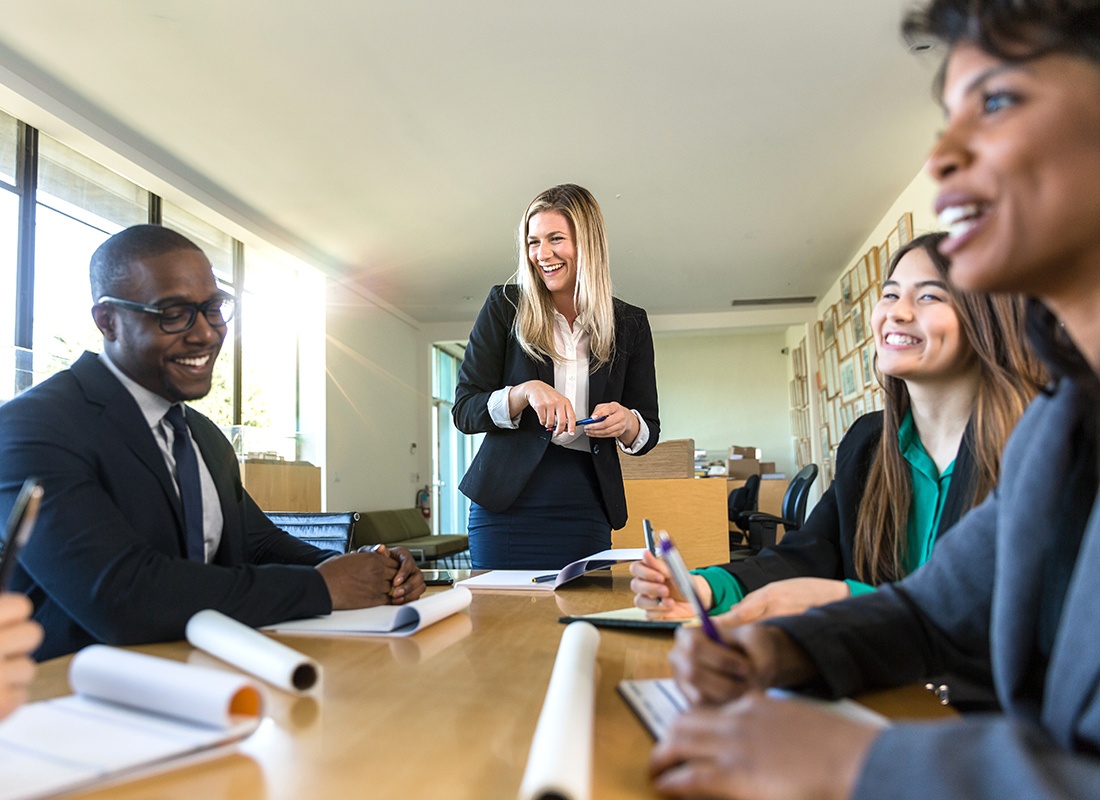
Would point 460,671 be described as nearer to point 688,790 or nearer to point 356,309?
point 688,790

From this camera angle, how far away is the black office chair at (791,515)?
18.8 ft

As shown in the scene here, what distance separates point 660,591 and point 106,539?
0.77 metres

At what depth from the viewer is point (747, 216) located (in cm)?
723

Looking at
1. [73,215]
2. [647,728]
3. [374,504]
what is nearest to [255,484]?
[73,215]

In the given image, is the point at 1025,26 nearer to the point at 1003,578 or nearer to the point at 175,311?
the point at 1003,578

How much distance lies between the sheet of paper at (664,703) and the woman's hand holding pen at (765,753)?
119mm

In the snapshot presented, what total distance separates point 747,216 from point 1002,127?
22.6ft

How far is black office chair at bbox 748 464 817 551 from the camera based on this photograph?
18.8 ft

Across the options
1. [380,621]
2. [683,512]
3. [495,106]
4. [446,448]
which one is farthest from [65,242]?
[446,448]

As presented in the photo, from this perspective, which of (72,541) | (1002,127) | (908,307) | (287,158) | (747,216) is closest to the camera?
(1002,127)

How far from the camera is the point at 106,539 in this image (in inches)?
42.6

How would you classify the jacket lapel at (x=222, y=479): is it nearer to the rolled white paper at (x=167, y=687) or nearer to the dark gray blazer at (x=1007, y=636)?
the rolled white paper at (x=167, y=687)

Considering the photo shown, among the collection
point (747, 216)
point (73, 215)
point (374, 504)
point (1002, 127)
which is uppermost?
point (747, 216)

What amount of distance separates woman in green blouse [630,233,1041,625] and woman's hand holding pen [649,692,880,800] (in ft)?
2.20
